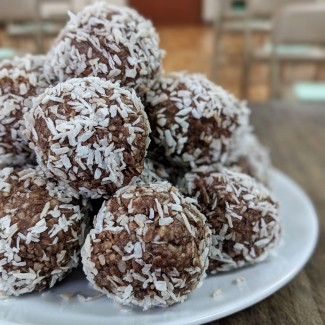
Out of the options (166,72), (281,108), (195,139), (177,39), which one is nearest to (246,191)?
(195,139)

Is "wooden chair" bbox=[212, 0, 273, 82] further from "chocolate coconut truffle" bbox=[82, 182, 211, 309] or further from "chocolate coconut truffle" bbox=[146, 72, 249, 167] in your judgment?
"chocolate coconut truffle" bbox=[82, 182, 211, 309]

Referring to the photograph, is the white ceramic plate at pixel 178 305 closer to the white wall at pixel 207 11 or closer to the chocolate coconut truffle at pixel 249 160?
the chocolate coconut truffle at pixel 249 160

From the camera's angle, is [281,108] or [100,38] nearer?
[100,38]

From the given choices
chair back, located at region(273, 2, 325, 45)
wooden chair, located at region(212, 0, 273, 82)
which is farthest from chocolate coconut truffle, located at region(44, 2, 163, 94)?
wooden chair, located at region(212, 0, 273, 82)

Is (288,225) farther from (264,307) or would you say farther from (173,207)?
Answer: (173,207)

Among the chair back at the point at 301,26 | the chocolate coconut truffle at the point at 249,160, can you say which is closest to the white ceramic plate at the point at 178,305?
the chocolate coconut truffle at the point at 249,160

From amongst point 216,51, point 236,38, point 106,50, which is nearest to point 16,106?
point 106,50
